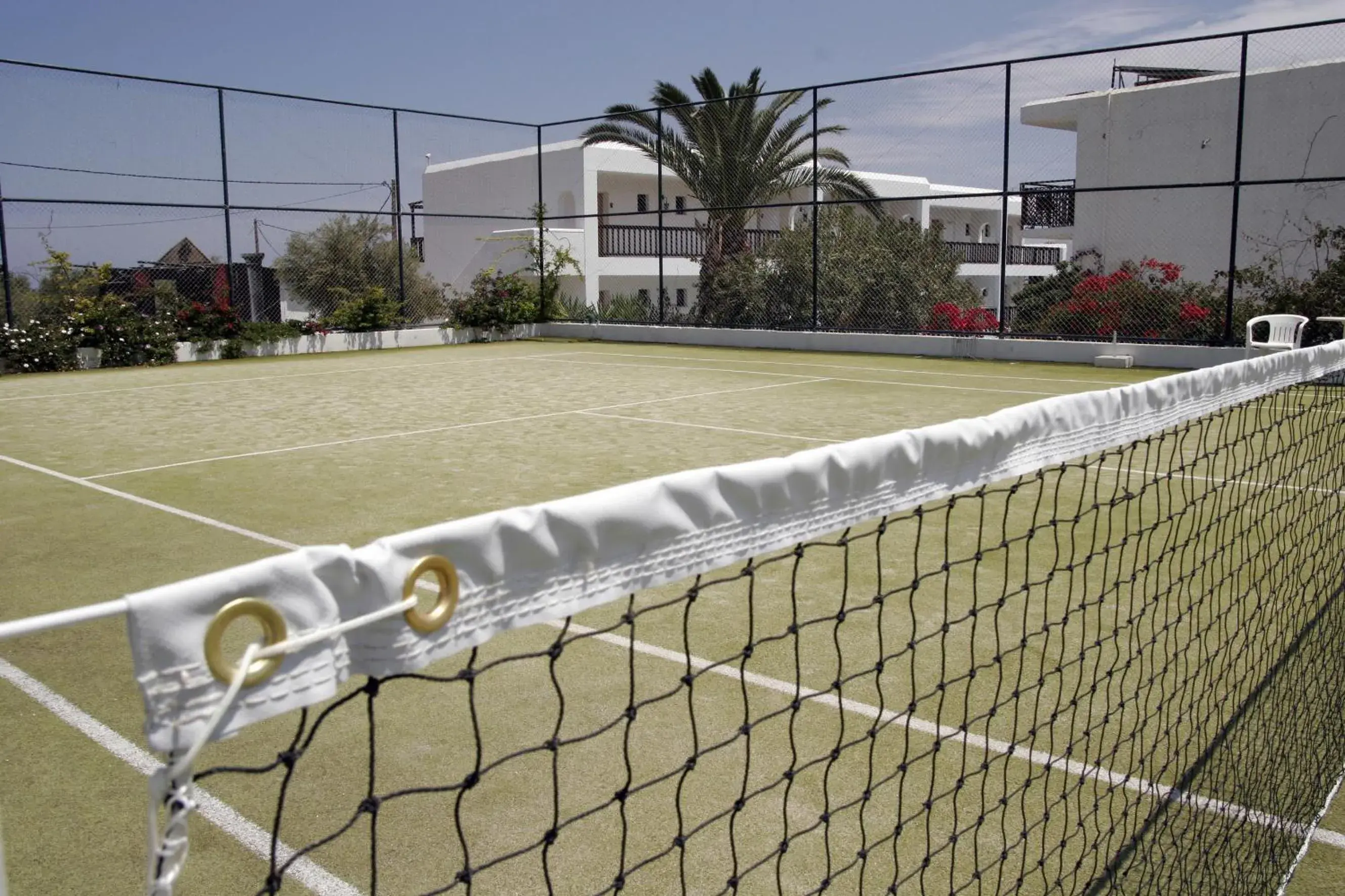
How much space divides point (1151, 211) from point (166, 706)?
21534 mm

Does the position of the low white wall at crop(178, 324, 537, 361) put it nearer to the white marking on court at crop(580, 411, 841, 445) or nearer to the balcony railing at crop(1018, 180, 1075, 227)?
the white marking on court at crop(580, 411, 841, 445)

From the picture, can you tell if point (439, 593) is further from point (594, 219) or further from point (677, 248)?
point (594, 219)

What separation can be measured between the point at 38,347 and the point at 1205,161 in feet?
62.6

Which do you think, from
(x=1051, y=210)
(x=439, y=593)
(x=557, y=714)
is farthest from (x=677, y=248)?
(x=439, y=593)

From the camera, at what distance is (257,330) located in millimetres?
19375

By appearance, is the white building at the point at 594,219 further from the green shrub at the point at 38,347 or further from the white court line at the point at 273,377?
the green shrub at the point at 38,347

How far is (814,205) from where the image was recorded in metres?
18.1

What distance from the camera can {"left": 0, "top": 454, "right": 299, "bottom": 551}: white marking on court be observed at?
20.7 ft

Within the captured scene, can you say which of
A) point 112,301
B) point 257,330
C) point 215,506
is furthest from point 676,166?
point 215,506

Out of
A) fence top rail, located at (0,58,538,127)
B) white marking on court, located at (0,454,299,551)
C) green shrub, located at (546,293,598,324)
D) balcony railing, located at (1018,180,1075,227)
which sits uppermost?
fence top rail, located at (0,58,538,127)

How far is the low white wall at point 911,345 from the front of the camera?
50.1 ft

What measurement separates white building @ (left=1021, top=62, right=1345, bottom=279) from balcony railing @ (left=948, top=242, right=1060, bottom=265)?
34.1 ft

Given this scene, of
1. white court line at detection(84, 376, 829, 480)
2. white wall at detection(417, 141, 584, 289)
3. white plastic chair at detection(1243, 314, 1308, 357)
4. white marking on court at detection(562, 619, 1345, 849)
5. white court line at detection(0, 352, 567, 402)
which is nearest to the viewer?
white marking on court at detection(562, 619, 1345, 849)

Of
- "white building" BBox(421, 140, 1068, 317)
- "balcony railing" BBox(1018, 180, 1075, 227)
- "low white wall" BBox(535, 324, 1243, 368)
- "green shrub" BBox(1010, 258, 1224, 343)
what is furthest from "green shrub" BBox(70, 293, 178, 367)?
"balcony railing" BBox(1018, 180, 1075, 227)
